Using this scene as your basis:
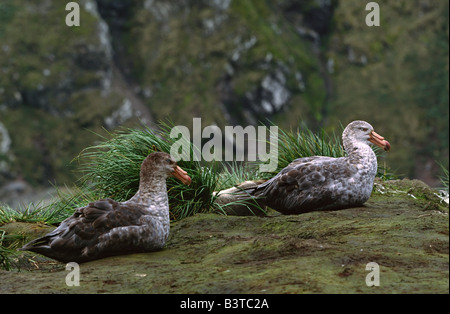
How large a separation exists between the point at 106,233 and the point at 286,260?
211cm

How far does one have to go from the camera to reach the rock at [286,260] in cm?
499

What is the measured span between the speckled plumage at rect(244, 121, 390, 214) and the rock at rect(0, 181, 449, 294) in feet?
0.66

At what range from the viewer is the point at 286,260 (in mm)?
A: 5777

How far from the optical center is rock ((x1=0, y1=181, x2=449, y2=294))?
4992 millimetres

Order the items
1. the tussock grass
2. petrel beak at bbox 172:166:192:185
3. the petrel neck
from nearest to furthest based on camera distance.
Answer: the petrel neck → petrel beak at bbox 172:166:192:185 → the tussock grass

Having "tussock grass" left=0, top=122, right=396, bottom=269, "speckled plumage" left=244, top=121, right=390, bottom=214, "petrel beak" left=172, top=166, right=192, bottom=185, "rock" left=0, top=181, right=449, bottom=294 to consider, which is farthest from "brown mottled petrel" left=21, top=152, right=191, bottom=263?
"speckled plumage" left=244, top=121, right=390, bottom=214

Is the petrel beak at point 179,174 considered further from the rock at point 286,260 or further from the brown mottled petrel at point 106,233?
the rock at point 286,260

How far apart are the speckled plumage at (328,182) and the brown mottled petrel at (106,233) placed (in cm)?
200

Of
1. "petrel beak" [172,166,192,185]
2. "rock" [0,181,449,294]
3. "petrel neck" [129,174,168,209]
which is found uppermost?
"petrel beak" [172,166,192,185]

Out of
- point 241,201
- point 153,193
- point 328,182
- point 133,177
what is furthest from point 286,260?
point 133,177

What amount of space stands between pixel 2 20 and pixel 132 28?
18.4 metres

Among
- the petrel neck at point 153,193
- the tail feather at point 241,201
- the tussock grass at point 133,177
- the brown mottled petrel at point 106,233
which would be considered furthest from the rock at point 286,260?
the tussock grass at point 133,177

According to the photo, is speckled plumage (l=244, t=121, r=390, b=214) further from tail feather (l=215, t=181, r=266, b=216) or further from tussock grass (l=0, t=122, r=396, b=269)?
tussock grass (l=0, t=122, r=396, b=269)
